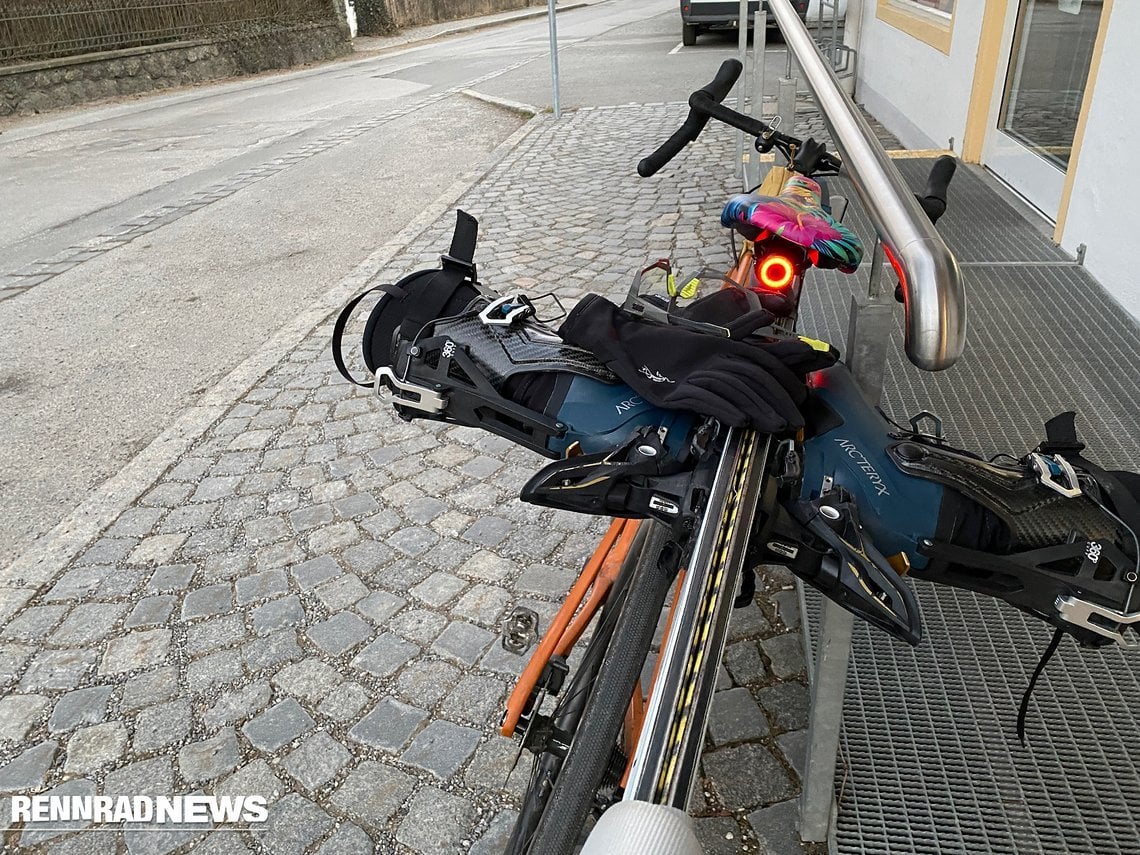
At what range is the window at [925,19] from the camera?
660 centimetres

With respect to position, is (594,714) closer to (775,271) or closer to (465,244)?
(465,244)

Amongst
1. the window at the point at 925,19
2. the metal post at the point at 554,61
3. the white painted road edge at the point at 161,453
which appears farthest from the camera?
the metal post at the point at 554,61

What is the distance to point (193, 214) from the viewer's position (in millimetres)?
7656

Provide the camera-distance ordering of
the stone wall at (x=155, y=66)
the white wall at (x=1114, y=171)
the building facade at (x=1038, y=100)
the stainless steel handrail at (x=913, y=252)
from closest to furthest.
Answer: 1. the stainless steel handrail at (x=913, y=252)
2. the white wall at (x=1114, y=171)
3. the building facade at (x=1038, y=100)
4. the stone wall at (x=155, y=66)

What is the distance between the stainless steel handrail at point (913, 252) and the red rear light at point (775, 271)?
0.72 metres

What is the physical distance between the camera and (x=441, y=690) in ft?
8.11

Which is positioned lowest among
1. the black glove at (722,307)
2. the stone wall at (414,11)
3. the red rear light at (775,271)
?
the stone wall at (414,11)

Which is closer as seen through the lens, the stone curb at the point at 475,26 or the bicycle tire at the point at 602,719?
the bicycle tire at the point at 602,719

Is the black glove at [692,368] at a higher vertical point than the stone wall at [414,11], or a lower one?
higher

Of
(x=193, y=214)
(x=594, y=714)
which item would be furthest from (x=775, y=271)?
(x=193, y=214)

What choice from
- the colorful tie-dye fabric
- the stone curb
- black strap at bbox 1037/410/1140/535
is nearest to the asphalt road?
the colorful tie-dye fabric

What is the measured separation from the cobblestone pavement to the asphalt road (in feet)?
2.26

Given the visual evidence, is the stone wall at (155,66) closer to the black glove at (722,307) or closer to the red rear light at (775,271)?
the red rear light at (775,271)

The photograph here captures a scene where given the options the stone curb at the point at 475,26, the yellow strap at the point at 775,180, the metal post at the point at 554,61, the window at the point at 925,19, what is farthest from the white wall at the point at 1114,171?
the stone curb at the point at 475,26
